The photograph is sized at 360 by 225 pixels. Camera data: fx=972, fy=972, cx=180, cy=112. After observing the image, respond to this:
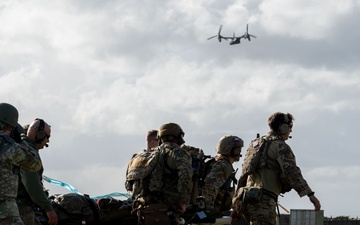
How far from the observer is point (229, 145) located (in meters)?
16.6

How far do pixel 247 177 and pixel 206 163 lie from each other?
228 cm

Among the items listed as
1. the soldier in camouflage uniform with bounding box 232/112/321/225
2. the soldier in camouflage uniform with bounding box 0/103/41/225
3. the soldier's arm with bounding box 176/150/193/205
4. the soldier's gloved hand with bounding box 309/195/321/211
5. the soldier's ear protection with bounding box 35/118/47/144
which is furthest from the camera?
the soldier in camouflage uniform with bounding box 232/112/321/225

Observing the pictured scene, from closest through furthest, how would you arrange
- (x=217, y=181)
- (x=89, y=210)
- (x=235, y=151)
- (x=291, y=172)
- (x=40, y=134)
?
(x=40, y=134) → (x=291, y=172) → (x=89, y=210) → (x=217, y=181) → (x=235, y=151)

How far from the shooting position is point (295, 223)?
83.4 ft

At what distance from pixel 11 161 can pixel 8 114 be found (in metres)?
0.59

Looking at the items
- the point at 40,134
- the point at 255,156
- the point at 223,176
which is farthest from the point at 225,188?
the point at 40,134

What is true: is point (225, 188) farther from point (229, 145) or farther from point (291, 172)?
point (291, 172)

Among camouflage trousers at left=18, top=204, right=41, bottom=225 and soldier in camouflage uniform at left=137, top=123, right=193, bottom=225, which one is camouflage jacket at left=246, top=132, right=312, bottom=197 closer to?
soldier in camouflage uniform at left=137, top=123, right=193, bottom=225

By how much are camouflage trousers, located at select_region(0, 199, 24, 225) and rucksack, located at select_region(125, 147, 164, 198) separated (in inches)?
97.6

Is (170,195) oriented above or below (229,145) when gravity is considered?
below

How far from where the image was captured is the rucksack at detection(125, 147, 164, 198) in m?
13.7

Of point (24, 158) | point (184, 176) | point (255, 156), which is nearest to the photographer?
point (24, 158)

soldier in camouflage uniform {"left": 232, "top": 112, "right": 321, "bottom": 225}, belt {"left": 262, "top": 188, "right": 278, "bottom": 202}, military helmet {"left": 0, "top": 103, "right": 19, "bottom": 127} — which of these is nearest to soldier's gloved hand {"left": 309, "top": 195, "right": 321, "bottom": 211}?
soldier in camouflage uniform {"left": 232, "top": 112, "right": 321, "bottom": 225}

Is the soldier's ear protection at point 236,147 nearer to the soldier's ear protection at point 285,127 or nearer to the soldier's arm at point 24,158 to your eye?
the soldier's ear protection at point 285,127
